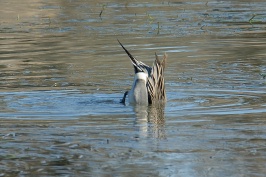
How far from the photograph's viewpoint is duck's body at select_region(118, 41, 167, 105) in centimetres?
913

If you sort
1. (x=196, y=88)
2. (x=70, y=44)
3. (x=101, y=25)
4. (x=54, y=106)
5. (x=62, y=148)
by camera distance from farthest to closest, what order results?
(x=101, y=25)
(x=70, y=44)
(x=196, y=88)
(x=54, y=106)
(x=62, y=148)

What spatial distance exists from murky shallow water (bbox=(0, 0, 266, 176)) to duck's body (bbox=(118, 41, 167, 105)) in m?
0.18

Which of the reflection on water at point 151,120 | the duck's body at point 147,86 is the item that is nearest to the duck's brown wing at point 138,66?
the duck's body at point 147,86

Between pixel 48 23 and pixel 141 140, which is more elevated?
pixel 48 23

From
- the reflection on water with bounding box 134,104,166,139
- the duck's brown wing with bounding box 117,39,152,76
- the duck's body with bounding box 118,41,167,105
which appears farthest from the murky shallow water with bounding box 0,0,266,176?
the duck's brown wing with bounding box 117,39,152,76

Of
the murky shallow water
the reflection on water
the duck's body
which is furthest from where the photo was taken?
the duck's body

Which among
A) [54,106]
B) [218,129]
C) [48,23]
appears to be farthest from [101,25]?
[218,129]

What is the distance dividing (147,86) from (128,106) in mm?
345

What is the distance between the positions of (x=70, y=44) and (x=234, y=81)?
5.24 meters

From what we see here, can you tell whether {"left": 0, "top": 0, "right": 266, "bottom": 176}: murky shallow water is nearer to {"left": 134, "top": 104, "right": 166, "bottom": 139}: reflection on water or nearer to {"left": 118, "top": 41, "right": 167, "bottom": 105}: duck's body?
{"left": 134, "top": 104, "right": 166, "bottom": 139}: reflection on water

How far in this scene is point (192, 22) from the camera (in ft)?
59.8

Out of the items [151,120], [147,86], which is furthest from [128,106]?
[151,120]

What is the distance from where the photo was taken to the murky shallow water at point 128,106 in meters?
6.30

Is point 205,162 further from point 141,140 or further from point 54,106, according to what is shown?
point 54,106
